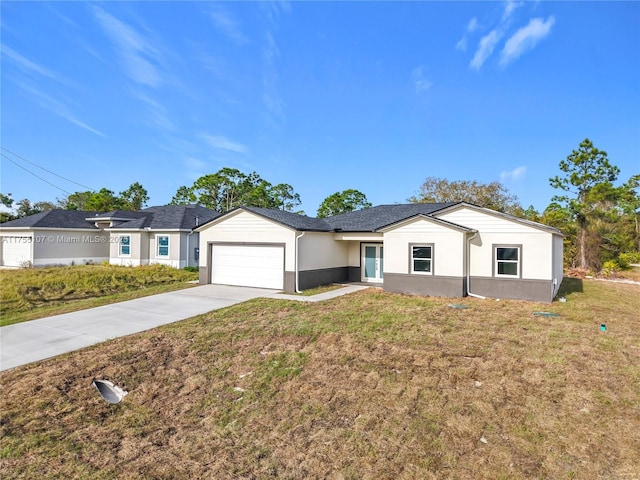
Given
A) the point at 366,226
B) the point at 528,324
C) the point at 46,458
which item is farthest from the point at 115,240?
the point at 528,324

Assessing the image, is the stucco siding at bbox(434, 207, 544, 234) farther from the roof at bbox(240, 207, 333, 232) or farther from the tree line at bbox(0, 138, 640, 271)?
the tree line at bbox(0, 138, 640, 271)

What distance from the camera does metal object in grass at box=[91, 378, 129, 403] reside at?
18.2 ft

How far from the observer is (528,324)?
937cm

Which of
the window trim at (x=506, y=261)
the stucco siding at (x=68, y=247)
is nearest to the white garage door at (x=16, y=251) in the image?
the stucco siding at (x=68, y=247)

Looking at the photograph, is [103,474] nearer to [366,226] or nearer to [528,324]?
[528,324]

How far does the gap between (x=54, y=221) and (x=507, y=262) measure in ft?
95.0

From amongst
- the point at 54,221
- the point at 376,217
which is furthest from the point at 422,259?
the point at 54,221

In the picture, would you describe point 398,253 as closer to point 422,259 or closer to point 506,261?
point 422,259

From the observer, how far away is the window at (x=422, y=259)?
14.1 meters

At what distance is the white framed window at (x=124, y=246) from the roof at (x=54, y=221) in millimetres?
3148

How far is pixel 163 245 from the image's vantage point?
78.5ft

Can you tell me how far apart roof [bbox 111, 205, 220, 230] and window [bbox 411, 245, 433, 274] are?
15.1m

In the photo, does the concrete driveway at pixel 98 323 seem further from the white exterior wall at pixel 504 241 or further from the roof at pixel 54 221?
the roof at pixel 54 221

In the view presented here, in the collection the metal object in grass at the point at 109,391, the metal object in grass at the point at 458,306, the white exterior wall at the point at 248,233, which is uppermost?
the white exterior wall at the point at 248,233
